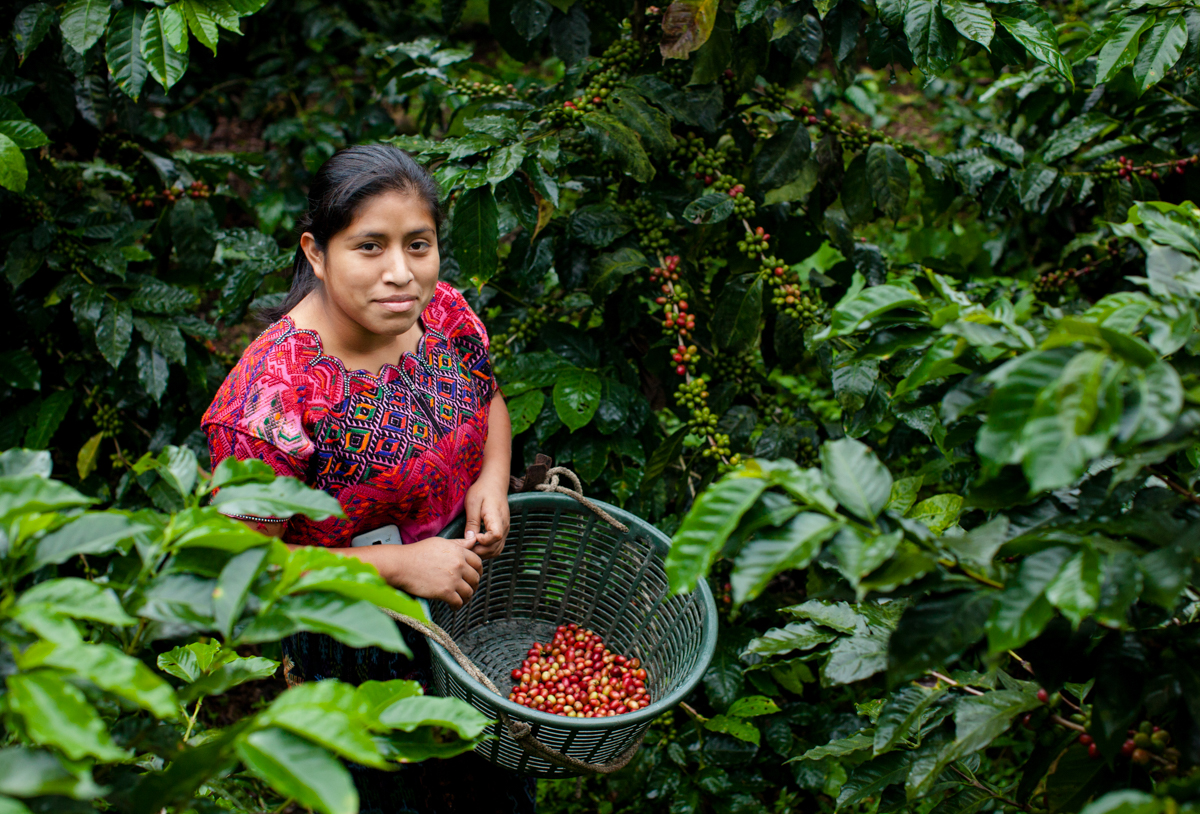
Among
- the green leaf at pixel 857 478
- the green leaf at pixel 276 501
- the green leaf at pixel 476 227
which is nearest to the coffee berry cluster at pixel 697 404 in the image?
the green leaf at pixel 476 227

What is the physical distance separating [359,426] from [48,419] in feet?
4.31

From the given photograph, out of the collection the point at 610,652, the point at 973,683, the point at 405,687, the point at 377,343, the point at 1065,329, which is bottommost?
the point at 610,652

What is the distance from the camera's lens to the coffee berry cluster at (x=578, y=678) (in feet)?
5.70

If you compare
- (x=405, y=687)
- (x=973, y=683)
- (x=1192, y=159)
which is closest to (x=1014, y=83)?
(x=1192, y=159)

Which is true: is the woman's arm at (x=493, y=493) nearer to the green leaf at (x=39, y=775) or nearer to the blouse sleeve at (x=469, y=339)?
the blouse sleeve at (x=469, y=339)

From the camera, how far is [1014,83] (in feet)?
8.04

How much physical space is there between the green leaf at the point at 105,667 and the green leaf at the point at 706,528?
43 centimetres

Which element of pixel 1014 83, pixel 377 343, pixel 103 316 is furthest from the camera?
pixel 1014 83

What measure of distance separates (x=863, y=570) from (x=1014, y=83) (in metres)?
2.18

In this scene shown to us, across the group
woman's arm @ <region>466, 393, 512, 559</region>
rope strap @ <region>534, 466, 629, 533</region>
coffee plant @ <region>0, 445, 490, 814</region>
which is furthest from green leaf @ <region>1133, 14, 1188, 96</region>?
coffee plant @ <region>0, 445, 490, 814</region>

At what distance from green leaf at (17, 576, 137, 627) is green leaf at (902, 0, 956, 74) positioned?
1.61 metres

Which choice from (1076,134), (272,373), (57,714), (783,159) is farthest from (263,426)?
(1076,134)

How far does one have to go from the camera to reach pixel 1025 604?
794mm

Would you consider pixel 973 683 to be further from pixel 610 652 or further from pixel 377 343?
pixel 377 343
